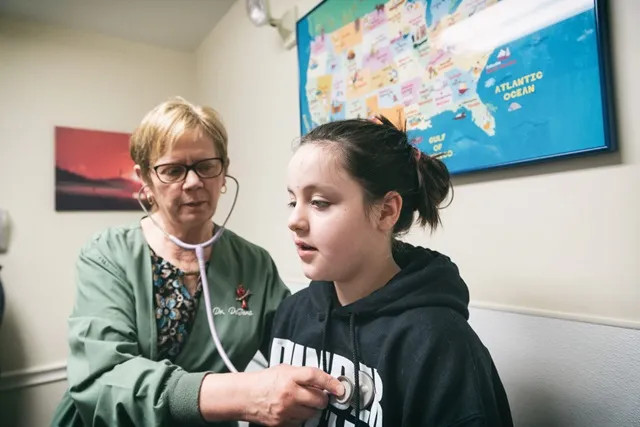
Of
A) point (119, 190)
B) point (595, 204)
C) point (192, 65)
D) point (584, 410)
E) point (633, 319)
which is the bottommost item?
point (584, 410)

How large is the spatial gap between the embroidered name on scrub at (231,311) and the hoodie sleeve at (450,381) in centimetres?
49

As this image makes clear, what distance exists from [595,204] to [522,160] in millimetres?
172

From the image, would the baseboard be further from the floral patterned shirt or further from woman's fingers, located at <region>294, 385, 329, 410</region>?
woman's fingers, located at <region>294, 385, 329, 410</region>

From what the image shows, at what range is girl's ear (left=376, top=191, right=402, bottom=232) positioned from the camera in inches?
30.8

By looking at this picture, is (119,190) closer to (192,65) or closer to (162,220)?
(192,65)

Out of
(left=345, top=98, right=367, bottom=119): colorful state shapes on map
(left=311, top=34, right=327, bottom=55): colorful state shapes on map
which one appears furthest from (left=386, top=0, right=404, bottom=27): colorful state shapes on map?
(left=311, top=34, right=327, bottom=55): colorful state shapes on map

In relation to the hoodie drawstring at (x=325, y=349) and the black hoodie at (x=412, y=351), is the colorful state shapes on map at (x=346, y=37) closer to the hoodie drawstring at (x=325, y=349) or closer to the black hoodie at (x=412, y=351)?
the black hoodie at (x=412, y=351)

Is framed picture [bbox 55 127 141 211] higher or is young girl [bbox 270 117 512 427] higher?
framed picture [bbox 55 127 141 211]

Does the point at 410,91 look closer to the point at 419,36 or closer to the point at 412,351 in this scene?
the point at 419,36

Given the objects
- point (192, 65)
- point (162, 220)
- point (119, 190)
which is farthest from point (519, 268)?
point (192, 65)

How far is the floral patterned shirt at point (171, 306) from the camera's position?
3.20ft

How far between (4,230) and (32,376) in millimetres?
788

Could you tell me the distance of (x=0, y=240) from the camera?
7.09 ft

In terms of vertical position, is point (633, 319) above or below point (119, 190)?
below
